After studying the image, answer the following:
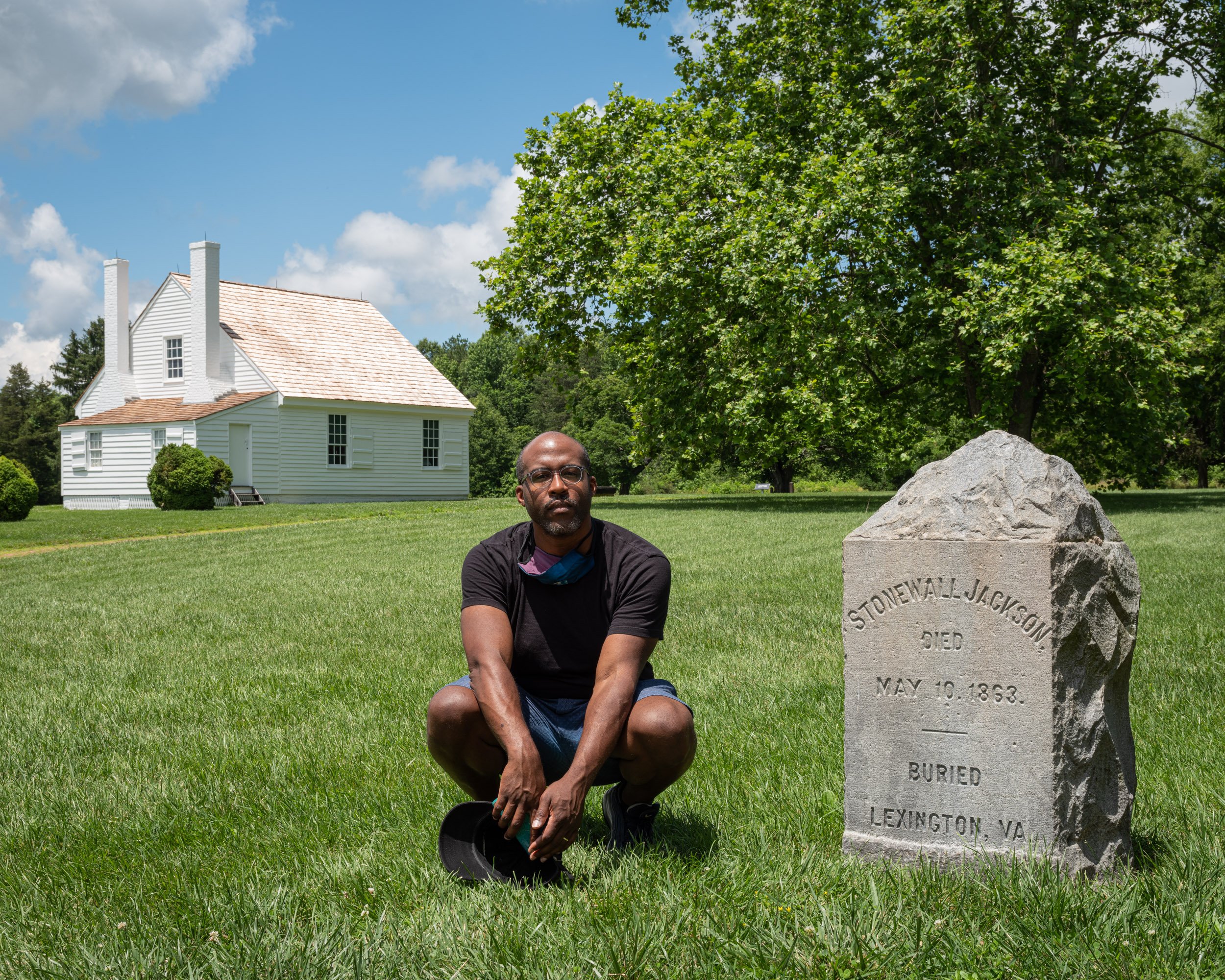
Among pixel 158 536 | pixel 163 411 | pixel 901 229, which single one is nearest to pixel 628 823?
pixel 158 536

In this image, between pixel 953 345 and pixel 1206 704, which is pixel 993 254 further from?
pixel 1206 704

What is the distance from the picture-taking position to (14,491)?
24.9 m

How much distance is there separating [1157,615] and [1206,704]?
3.36m

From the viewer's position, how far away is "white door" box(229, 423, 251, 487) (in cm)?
3228

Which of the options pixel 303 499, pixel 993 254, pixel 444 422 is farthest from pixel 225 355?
pixel 993 254

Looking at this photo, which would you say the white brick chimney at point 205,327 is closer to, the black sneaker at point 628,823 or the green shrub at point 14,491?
the green shrub at point 14,491

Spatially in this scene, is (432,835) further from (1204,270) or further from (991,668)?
(1204,270)

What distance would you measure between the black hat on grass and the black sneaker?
302mm

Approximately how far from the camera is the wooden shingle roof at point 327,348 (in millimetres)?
34094

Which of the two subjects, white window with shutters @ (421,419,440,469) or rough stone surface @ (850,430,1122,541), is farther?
white window with shutters @ (421,419,440,469)

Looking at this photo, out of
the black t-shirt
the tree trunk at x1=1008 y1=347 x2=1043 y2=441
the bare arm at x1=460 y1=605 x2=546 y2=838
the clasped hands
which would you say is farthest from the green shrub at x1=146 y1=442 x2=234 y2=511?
the clasped hands

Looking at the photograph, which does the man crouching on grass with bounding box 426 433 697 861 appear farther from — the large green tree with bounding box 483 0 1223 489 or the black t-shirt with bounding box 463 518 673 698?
the large green tree with bounding box 483 0 1223 489

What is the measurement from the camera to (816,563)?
13.5 meters

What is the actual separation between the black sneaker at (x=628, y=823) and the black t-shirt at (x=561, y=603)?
17.4 inches
